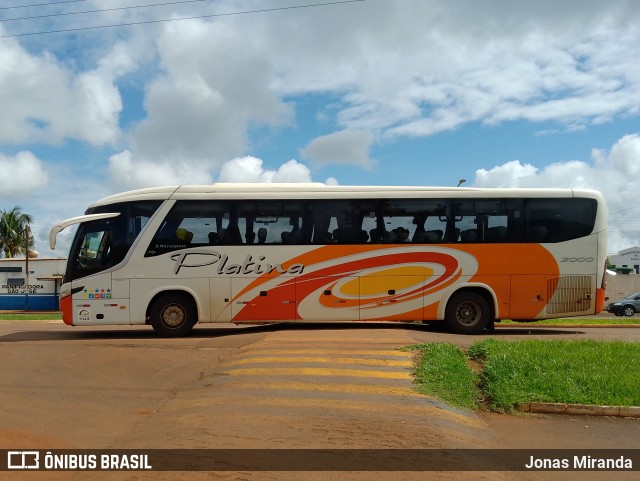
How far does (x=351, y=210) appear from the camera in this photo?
1370 centimetres

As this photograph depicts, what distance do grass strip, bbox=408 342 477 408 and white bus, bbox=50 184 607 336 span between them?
392 cm

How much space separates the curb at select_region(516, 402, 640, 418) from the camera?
23.6ft

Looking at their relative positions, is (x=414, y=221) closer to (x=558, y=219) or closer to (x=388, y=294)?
(x=388, y=294)

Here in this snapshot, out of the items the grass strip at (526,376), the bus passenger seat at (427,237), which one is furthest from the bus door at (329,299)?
the grass strip at (526,376)

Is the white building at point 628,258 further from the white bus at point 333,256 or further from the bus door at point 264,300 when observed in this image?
the bus door at point 264,300

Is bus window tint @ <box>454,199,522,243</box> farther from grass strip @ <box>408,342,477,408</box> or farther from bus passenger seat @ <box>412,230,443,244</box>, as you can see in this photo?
grass strip @ <box>408,342,477,408</box>

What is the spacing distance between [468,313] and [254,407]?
8.24 metres

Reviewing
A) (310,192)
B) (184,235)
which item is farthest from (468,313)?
(184,235)

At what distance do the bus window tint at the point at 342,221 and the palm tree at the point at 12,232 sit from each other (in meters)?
49.0

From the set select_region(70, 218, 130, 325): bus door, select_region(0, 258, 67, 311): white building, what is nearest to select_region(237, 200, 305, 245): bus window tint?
select_region(70, 218, 130, 325): bus door

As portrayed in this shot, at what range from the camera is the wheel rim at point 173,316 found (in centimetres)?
1334

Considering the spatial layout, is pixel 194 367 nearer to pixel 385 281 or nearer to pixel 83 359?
pixel 83 359

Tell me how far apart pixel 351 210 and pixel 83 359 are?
6.51 metres

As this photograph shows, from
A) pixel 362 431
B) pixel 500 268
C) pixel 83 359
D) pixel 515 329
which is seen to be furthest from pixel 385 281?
pixel 362 431
